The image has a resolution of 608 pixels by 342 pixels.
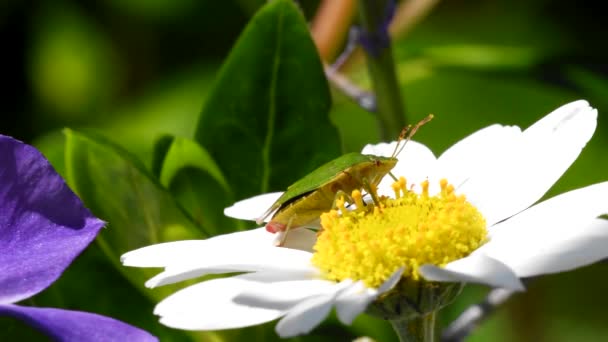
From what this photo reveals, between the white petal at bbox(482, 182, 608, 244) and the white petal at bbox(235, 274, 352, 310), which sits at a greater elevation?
the white petal at bbox(482, 182, 608, 244)

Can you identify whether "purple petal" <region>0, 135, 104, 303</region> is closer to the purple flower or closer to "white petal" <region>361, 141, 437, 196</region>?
the purple flower

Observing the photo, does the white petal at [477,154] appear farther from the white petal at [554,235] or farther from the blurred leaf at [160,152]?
the blurred leaf at [160,152]

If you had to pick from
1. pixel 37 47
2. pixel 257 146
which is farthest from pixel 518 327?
pixel 37 47

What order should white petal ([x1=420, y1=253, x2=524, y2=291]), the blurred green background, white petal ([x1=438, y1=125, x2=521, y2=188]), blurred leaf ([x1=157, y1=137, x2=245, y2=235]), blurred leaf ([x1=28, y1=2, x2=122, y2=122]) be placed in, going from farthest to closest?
blurred leaf ([x1=28, y1=2, x2=122, y2=122]), the blurred green background, blurred leaf ([x1=157, y1=137, x2=245, y2=235]), white petal ([x1=438, y1=125, x2=521, y2=188]), white petal ([x1=420, y1=253, x2=524, y2=291])

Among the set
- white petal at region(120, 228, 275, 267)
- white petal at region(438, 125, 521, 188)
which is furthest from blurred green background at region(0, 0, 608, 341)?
white petal at region(120, 228, 275, 267)

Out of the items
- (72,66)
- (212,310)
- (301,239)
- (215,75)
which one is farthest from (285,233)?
(72,66)

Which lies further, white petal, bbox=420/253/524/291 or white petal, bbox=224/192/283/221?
white petal, bbox=224/192/283/221

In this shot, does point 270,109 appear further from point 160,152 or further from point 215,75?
point 215,75

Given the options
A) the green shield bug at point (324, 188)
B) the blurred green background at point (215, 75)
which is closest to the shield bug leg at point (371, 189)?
the green shield bug at point (324, 188)
